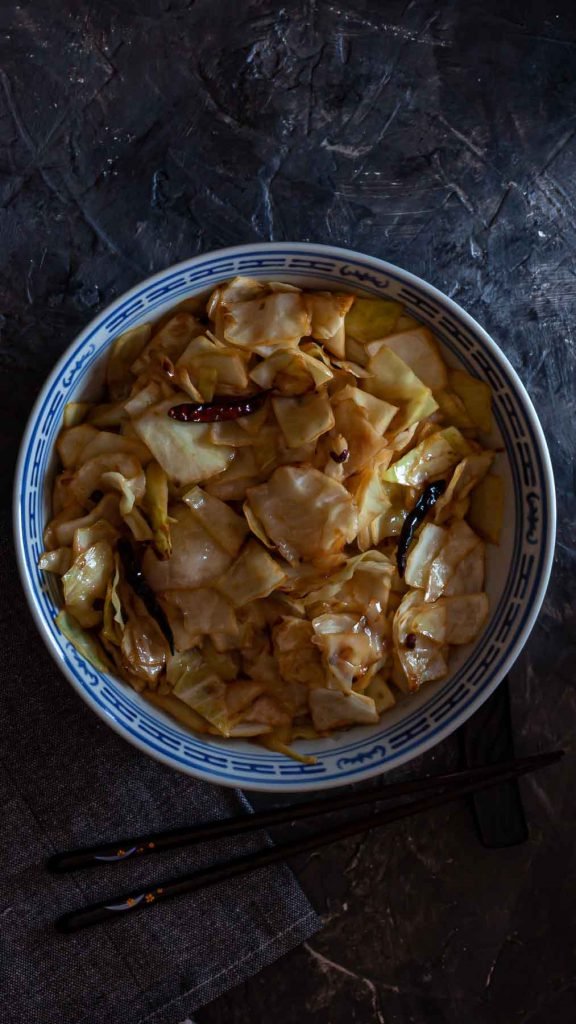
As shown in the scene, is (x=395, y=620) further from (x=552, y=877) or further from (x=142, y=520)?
(x=552, y=877)

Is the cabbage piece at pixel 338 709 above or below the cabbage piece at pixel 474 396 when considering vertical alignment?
below

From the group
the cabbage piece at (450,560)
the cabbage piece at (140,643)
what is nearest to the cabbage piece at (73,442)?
the cabbage piece at (140,643)

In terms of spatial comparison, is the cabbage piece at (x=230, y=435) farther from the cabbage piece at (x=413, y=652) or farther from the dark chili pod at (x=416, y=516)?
the cabbage piece at (x=413, y=652)

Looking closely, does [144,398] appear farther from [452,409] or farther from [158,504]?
[452,409]

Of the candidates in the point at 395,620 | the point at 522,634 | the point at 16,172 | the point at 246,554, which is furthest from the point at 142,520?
the point at 16,172

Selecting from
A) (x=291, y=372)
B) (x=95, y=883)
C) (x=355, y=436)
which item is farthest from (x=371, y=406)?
(x=95, y=883)

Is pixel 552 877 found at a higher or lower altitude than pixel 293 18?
lower

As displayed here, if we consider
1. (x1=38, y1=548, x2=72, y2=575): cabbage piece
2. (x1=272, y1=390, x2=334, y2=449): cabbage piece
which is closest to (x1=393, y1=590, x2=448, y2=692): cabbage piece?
(x1=272, y1=390, x2=334, y2=449): cabbage piece

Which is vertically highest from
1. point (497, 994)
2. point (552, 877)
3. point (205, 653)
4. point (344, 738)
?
point (205, 653)
